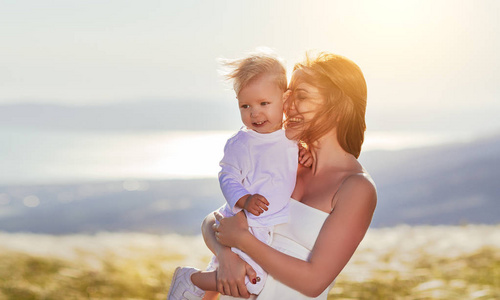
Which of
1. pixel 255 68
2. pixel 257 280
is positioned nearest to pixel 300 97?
pixel 255 68

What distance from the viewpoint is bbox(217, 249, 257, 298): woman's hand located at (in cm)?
333

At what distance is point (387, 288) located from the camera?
5.59 meters

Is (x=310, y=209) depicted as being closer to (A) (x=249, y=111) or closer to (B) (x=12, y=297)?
(A) (x=249, y=111)

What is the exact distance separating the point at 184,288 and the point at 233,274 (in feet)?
1.64

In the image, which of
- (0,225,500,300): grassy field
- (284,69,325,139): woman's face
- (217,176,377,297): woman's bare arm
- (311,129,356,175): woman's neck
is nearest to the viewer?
(217,176,377,297): woman's bare arm

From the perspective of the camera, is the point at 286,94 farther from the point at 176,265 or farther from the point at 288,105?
the point at 176,265

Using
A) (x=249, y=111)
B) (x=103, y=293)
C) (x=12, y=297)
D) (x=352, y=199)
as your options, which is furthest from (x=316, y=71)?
(x=12, y=297)

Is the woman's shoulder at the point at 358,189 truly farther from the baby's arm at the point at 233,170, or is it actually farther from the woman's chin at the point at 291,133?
the baby's arm at the point at 233,170

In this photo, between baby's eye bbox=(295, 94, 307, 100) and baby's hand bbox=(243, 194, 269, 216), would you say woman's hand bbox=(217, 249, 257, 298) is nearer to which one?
baby's hand bbox=(243, 194, 269, 216)

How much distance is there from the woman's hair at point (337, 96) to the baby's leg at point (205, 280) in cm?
98

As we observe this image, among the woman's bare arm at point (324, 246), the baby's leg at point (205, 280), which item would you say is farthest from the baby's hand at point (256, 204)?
the baby's leg at point (205, 280)

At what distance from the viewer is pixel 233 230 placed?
333cm

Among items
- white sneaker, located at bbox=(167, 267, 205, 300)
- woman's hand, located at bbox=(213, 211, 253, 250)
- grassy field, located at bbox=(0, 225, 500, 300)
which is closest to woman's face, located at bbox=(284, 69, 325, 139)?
woman's hand, located at bbox=(213, 211, 253, 250)

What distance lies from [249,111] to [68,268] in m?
3.23
